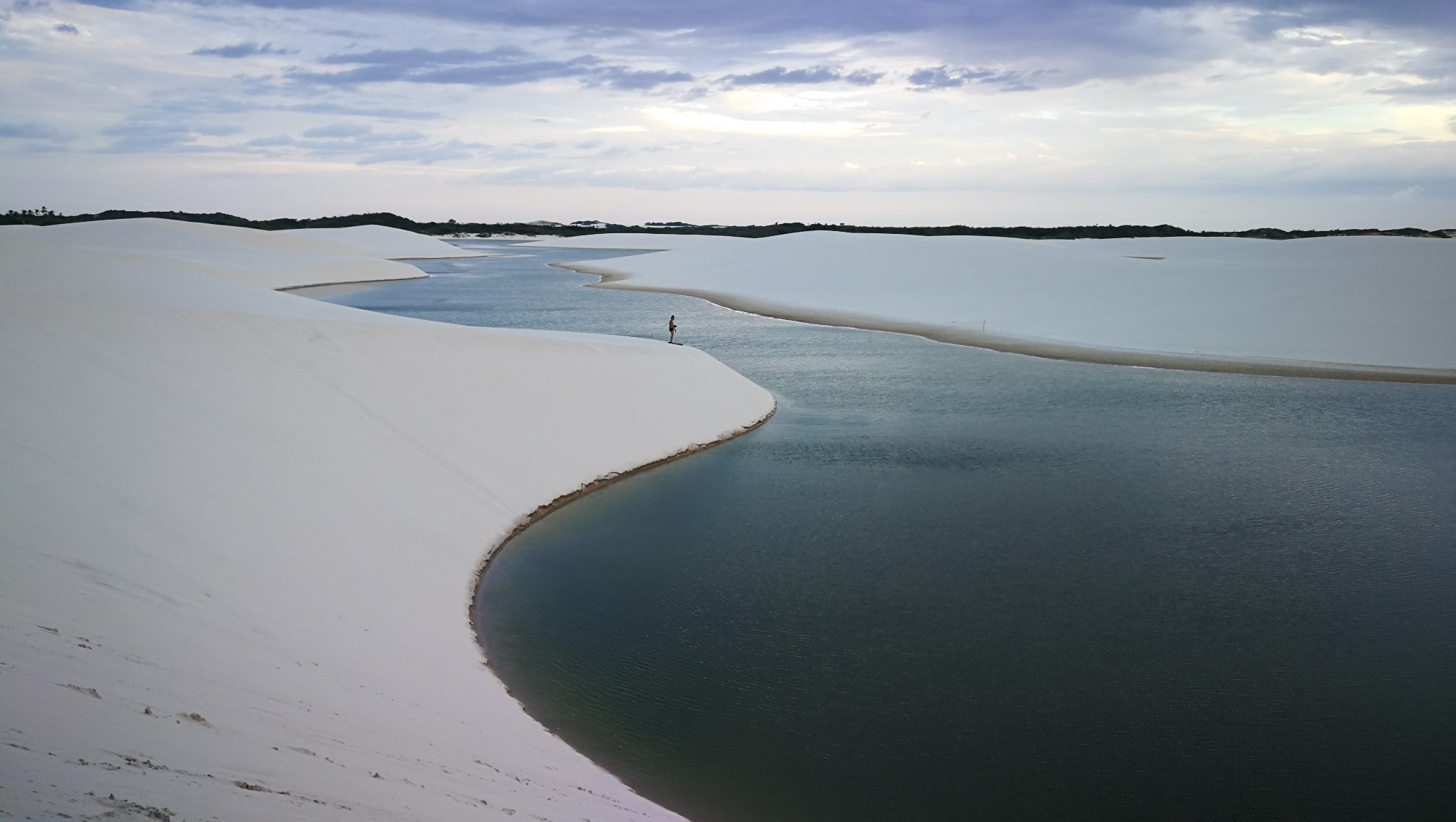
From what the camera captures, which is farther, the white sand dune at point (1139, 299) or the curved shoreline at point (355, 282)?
the curved shoreline at point (355, 282)

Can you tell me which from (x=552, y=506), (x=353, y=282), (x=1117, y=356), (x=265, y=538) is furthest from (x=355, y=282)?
(x=265, y=538)

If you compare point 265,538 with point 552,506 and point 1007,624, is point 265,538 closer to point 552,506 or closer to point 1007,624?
point 552,506


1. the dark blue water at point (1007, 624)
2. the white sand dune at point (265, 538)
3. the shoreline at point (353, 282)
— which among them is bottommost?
the dark blue water at point (1007, 624)

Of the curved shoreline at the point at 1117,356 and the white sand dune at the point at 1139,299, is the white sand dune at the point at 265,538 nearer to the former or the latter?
the curved shoreline at the point at 1117,356

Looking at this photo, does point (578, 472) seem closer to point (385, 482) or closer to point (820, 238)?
point (385, 482)

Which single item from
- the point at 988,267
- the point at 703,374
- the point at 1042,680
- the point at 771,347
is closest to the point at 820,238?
the point at 988,267

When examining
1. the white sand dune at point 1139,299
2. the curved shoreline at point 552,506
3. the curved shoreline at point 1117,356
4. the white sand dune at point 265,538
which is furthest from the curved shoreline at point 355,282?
the curved shoreline at point 552,506
